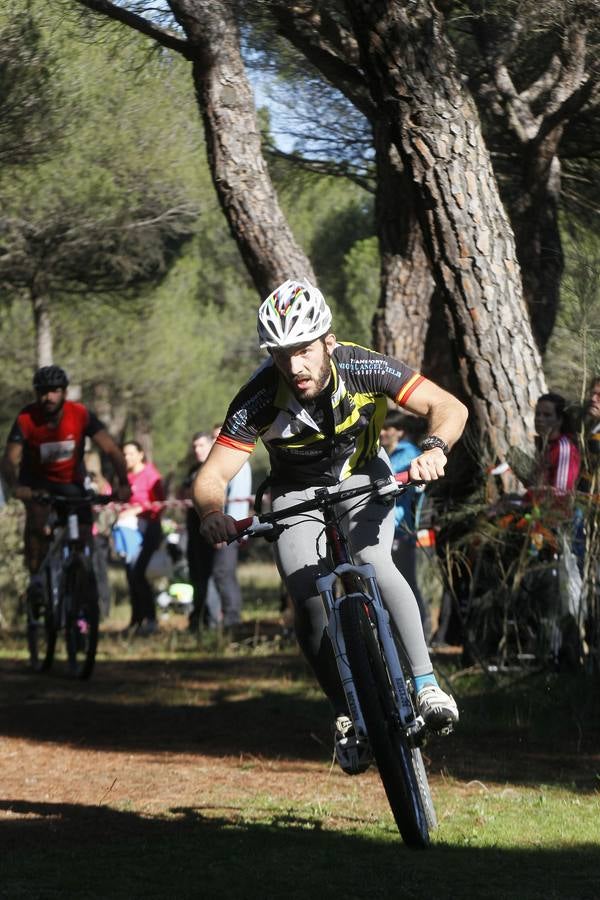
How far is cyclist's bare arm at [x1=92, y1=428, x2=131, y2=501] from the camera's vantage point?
9805mm

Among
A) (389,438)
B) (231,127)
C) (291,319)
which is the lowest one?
(389,438)

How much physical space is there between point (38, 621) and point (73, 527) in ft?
4.42

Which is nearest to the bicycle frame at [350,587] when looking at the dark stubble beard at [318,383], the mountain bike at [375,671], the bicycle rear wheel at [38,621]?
the mountain bike at [375,671]

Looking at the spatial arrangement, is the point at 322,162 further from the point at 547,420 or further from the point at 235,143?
the point at 547,420

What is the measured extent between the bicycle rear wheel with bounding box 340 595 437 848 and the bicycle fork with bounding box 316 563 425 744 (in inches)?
0.8

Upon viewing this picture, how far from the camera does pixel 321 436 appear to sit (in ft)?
18.2

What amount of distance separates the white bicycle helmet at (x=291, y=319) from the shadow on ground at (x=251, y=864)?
5.92ft

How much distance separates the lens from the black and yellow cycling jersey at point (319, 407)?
550cm

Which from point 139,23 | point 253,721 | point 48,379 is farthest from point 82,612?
point 139,23

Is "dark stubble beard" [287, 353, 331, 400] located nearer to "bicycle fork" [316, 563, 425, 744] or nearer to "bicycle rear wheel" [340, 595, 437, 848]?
"bicycle fork" [316, 563, 425, 744]

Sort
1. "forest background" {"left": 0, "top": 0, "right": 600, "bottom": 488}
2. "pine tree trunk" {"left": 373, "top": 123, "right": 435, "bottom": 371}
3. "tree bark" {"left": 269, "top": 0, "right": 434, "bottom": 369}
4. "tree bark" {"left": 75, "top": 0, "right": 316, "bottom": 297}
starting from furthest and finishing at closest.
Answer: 1. "pine tree trunk" {"left": 373, "top": 123, "right": 435, "bottom": 371}
2. "tree bark" {"left": 269, "top": 0, "right": 434, "bottom": 369}
3. "tree bark" {"left": 75, "top": 0, "right": 316, "bottom": 297}
4. "forest background" {"left": 0, "top": 0, "right": 600, "bottom": 488}

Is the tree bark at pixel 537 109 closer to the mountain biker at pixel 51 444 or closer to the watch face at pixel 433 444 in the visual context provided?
the mountain biker at pixel 51 444

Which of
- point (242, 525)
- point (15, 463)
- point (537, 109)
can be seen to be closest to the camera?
point (242, 525)

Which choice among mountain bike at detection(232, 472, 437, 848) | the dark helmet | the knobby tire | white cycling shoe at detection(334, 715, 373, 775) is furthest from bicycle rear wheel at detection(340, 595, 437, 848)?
the knobby tire
